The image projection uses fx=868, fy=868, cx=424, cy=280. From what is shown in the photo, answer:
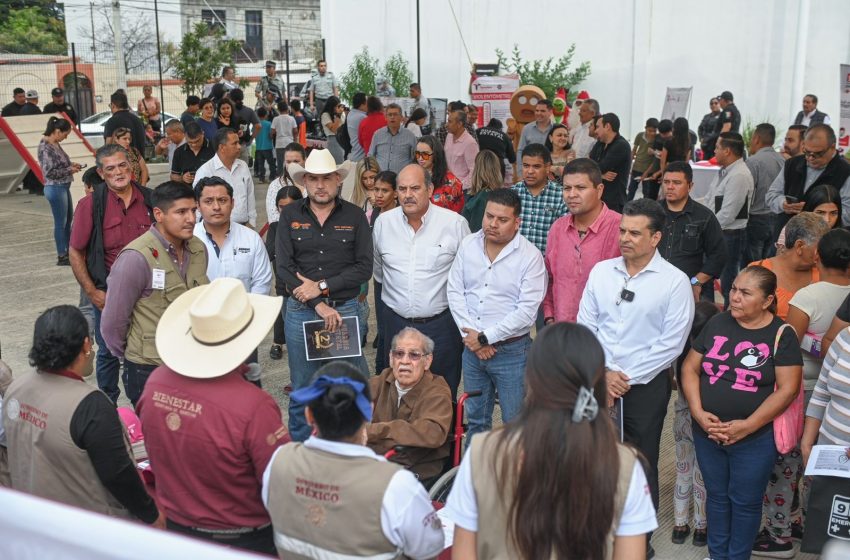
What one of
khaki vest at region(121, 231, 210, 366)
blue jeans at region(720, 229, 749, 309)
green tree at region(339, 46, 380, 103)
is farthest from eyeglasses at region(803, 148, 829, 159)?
green tree at region(339, 46, 380, 103)

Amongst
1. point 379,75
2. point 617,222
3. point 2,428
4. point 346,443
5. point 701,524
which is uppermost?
point 379,75

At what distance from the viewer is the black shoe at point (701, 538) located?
4.47m

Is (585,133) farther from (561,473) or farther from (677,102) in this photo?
(561,473)

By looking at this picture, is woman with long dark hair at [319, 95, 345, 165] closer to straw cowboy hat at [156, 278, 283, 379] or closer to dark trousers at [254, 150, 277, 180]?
dark trousers at [254, 150, 277, 180]

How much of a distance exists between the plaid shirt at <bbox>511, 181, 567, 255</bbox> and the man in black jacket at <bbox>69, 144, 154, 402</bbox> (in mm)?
2476

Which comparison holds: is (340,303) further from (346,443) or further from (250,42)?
(250,42)

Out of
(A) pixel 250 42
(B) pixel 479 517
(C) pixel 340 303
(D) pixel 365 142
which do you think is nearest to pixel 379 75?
(D) pixel 365 142

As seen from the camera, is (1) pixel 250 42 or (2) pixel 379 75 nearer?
(2) pixel 379 75

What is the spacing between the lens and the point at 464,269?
16.2 ft

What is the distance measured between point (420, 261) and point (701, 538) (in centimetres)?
216

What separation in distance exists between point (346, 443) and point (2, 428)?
175cm

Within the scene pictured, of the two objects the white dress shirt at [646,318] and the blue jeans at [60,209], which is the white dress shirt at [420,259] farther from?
the blue jeans at [60,209]

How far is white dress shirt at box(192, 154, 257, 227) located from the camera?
24.4 ft

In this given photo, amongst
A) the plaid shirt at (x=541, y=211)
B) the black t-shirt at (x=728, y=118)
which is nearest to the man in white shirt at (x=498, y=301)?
the plaid shirt at (x=541, y=211)
